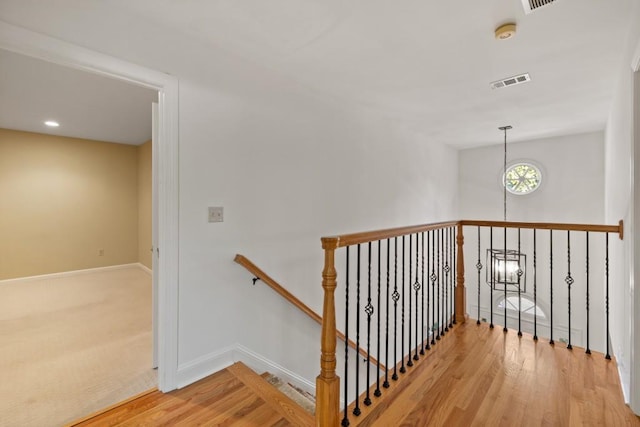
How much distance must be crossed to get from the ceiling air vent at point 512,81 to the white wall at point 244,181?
144 centimetres

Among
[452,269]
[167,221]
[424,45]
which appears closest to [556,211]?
[452,269]

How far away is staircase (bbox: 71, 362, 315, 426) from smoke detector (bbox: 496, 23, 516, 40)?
2.76m

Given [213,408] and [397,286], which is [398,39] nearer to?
[397,286]

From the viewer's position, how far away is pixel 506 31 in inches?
76.7

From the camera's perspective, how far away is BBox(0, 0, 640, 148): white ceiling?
176 centimetres

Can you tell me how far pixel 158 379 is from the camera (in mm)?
2064

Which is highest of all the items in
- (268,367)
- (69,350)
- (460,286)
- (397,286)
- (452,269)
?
(452,269)

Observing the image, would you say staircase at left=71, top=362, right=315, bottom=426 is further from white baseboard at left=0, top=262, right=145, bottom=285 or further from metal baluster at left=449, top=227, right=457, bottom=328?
white baseboard at left=0, top=262, right=145, bottom=285

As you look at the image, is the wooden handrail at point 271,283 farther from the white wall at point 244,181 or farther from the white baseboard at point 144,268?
the white baseboard at point 144,268

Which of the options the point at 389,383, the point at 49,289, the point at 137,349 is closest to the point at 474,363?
the point at 389,383

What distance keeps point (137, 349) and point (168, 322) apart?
991 millimetres

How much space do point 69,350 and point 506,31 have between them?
4.21 m

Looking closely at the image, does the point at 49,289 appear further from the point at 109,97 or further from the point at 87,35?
the point at 87,35

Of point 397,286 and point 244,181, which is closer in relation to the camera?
point 244,181
